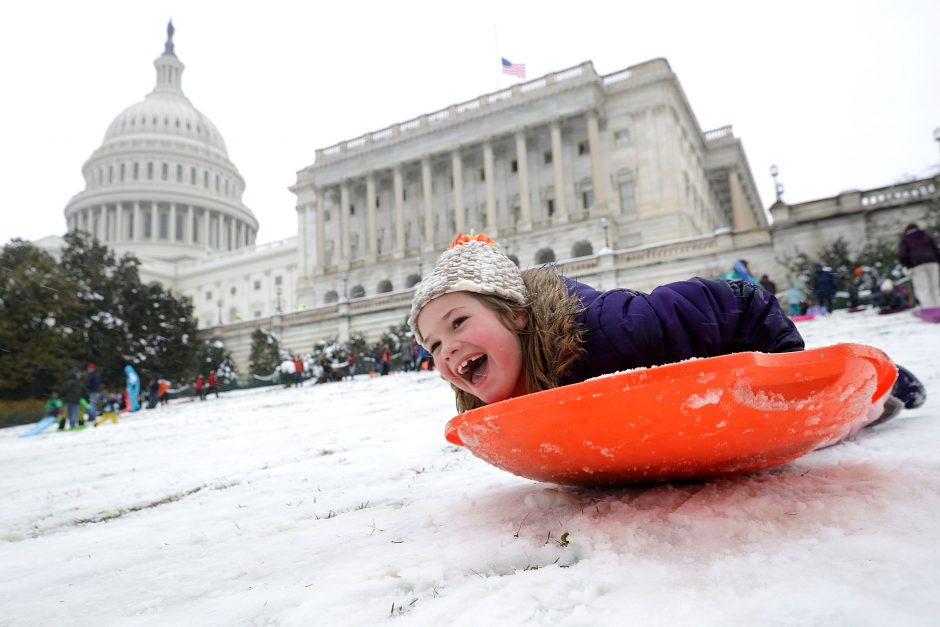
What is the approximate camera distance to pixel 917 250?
11047 mm

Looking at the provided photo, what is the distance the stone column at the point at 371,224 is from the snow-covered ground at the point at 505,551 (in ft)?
142

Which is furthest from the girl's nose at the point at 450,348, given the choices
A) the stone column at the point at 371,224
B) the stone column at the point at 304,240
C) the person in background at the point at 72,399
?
Answer: the stone column at the point at 304,240

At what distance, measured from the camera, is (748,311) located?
2395mm

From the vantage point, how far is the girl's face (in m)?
2.38

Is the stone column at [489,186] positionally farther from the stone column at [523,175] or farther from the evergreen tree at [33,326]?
the evergreen tree at [33,326]

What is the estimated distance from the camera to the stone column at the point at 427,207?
44438 mm

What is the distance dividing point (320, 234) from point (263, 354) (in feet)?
68.8

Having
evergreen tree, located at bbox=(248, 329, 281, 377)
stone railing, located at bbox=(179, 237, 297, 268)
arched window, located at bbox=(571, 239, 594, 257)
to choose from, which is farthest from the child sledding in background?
stone railing, located at bbox=(179, 237, 297, 268)

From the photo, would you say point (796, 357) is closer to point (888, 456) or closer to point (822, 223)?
point (888, 456)

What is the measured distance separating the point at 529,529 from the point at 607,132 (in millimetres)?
43506

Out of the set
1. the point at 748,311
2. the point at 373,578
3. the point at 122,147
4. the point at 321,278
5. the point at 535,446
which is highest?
the point at 122,147

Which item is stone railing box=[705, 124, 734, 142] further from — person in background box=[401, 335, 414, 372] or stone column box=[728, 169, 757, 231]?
person in background box=[401, 335, 414, 372]

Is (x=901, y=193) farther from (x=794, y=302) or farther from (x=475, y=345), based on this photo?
(x=475, y=345)

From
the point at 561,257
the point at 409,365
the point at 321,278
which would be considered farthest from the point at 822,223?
the point at 321,278
